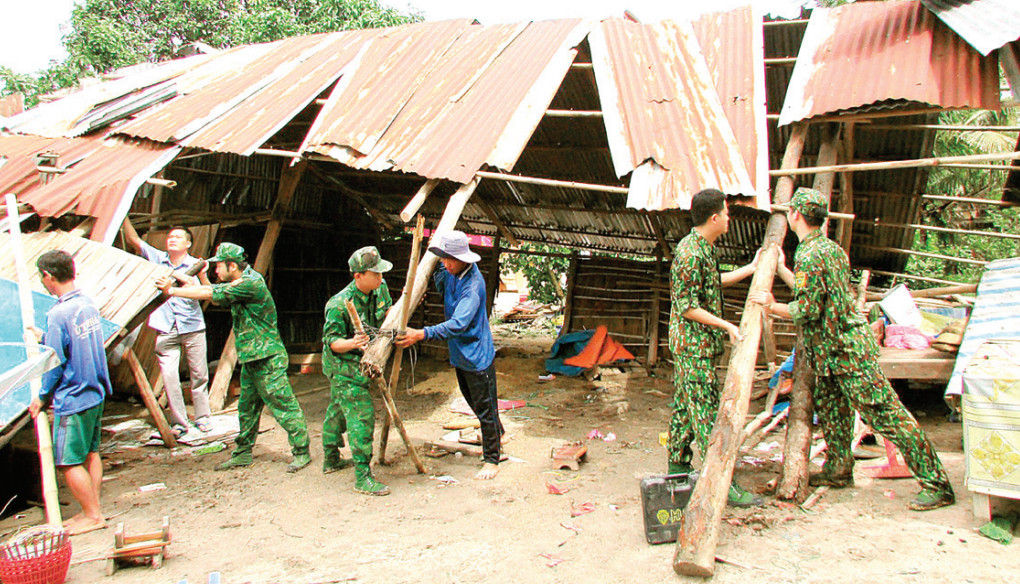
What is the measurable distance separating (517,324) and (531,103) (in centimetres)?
927

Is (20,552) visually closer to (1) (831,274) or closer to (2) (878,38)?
(1) (831,274)

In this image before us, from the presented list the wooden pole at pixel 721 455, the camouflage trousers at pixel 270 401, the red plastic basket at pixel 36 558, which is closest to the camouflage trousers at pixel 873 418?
the wooden pole at pixel 721 455

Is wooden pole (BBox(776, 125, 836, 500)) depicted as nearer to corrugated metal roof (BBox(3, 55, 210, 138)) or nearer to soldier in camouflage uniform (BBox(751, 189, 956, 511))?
soldier in camouflage uniform (BBox(751, 189, 956, 511))

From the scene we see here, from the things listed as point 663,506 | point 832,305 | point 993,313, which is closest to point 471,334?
point 663,506

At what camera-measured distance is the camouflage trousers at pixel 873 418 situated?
12.9 feet

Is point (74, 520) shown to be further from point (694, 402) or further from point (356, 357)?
point (694, 402)

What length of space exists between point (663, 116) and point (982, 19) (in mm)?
2559

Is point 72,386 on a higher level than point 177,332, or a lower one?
higher

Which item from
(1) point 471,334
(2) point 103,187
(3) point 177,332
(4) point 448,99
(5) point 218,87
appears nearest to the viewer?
(1) point 471,334

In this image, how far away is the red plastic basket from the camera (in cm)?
332

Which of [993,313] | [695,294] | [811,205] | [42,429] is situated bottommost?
[42,429]

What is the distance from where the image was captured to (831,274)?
13.2 feet

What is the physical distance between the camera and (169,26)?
19.9 meters

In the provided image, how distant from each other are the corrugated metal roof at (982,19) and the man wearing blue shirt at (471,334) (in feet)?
13.5
